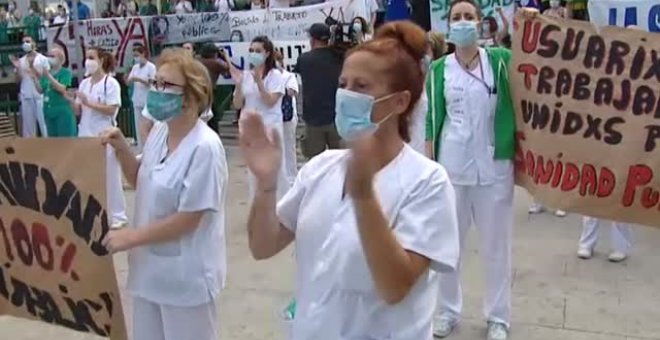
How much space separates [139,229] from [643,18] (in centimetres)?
441

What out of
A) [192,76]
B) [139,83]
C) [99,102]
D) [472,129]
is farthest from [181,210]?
[139,83]

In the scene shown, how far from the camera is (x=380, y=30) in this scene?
234 centimetres

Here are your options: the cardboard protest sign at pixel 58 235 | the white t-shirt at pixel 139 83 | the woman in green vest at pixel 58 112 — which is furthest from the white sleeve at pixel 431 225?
the white t-shirt at pixel 139 83

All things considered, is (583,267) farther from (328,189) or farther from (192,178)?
(328,189)

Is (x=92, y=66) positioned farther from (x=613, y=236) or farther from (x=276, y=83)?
(x=613, y=236)

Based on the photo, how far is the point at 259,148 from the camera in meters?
2.37

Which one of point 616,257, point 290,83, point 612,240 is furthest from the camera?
point 290,83

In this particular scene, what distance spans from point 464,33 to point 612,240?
2743 mm

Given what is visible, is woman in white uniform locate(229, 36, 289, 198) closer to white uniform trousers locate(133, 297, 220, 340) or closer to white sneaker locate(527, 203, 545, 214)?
white sneaker locate(527, 203, 545, 214)

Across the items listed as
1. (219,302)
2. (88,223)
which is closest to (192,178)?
(88,223)

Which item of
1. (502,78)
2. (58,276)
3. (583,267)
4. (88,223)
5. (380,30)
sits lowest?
(583,267)

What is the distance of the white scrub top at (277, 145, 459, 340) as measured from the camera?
7.32ft

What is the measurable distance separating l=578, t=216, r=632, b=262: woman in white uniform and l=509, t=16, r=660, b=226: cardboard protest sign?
1.91 m

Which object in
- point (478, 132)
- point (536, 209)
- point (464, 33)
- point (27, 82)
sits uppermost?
point (464, 33)
